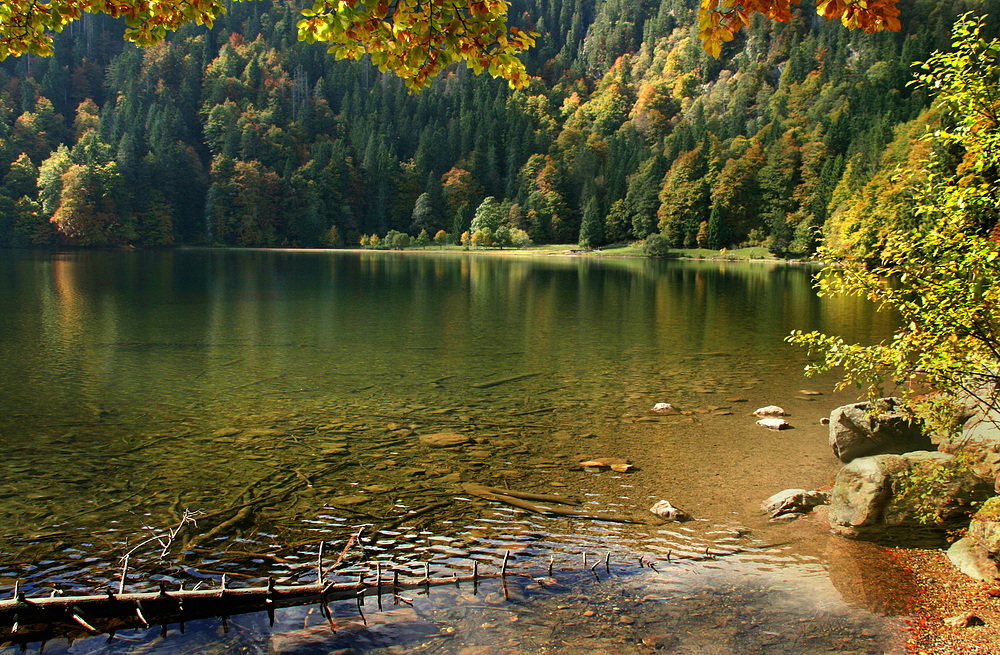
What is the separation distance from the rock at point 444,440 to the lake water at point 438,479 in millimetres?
188

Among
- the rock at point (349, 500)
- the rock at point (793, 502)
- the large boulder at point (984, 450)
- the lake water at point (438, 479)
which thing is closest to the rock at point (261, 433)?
the lake water at point (438, 479)

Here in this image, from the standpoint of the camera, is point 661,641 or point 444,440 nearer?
point 661,641

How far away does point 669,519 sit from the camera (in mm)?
10016

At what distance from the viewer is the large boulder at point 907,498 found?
9.28m

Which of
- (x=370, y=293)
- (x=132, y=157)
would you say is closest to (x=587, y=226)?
(x=132, y=157)

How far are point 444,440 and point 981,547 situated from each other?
871cm

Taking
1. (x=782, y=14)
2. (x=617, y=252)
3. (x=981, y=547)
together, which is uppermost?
(x=617, y=252)

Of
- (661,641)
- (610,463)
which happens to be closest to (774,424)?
(610,463)

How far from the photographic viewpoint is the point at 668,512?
10094 millimetres

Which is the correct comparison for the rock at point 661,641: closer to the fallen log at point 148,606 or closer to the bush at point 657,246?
the fallen log at point 148,606

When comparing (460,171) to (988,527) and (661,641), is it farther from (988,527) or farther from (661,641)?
(661,641)

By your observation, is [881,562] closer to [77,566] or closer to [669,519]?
[669,519]

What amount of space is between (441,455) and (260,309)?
2723 cm

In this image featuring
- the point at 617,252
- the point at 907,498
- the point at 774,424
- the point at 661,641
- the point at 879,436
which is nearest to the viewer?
the point at 661,641
